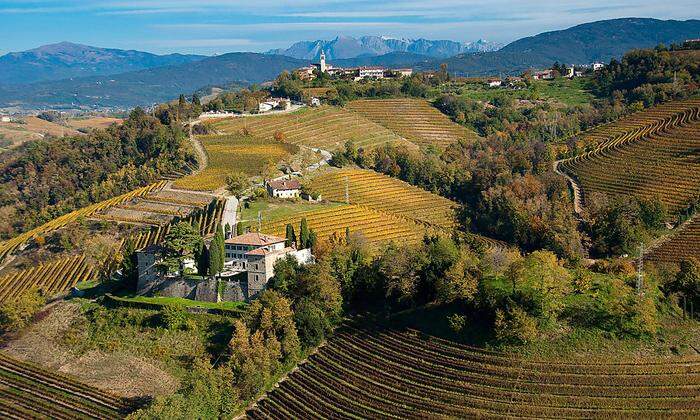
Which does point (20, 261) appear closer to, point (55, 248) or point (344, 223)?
point (55, 248)

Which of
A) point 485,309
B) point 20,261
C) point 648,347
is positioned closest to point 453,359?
point 485,309

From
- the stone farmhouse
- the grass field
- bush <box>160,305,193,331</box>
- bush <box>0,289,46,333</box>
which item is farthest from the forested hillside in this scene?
the grass field

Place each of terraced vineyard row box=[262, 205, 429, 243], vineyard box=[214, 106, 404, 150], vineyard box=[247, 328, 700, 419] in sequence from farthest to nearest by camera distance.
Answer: vineyard box=[214, 106, 404, 150], terraced vineyard row box=[262, 205, 429, 243], vineyard box=[247, 328, 700, 419]

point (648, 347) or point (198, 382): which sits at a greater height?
point (648, 347)

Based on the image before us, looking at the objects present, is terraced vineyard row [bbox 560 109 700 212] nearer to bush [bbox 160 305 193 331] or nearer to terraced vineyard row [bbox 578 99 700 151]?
terraced vineyard row [bbox 578 99 700 151]

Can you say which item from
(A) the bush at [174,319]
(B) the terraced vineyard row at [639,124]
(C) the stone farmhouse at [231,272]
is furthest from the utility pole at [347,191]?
(B) the terraced vineyard row at [639,124]

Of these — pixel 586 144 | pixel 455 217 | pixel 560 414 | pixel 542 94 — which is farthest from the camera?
pixel 542 94
